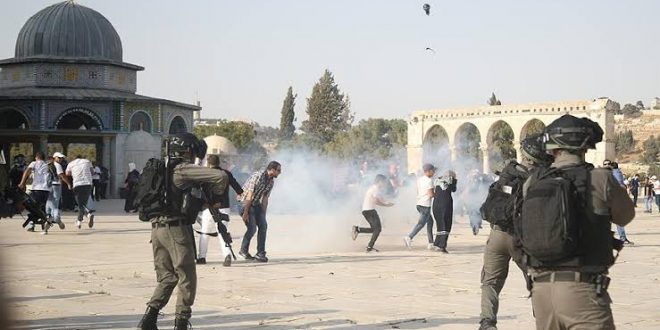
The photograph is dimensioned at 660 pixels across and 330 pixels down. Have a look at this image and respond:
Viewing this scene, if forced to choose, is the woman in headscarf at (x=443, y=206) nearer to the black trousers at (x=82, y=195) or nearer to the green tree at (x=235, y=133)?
the black trousers at (x=82, y=195)

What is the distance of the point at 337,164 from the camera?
30.2m

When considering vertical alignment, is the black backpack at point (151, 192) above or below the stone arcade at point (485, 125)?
below

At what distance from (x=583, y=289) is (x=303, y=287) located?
628 cm

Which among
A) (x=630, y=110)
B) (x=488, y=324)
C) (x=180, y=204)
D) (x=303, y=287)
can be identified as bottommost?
(x=303, y=287)

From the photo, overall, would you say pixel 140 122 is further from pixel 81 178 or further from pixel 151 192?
pixel 151 192

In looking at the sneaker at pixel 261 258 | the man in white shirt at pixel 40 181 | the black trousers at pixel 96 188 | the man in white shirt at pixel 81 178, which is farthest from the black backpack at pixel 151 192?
the black trousers at pixel 96 188

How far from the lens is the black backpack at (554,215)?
4746 mm

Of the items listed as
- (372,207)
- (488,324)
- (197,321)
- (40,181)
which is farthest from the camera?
(40,181)

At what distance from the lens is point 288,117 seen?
384 ft

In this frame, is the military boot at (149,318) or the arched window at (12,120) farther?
the arched window at (12,120)

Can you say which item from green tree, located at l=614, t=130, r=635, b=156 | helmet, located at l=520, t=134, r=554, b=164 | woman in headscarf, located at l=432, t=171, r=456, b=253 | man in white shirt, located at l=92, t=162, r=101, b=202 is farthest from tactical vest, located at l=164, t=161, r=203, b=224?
green tree, located at l=614, t=130, r=635, b=156

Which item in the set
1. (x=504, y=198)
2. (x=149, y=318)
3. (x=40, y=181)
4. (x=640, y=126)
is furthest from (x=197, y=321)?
(x=640, y=126)

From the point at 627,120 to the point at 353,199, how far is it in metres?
115

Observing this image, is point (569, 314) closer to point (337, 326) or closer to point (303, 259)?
point (337, 326)
